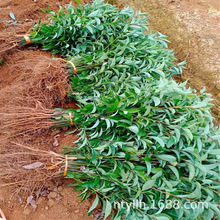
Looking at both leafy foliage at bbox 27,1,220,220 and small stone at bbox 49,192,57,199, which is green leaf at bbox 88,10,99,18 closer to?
leafy foliage at bbox 27,1,220,220

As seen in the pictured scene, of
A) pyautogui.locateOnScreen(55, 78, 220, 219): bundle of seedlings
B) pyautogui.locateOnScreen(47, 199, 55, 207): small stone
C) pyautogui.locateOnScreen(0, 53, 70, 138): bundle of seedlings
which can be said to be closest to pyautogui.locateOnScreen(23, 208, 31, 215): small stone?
pyautogui.locateOnScreen(47, 199, 55, 207): small stone

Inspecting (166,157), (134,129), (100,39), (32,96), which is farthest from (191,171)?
(100,39)

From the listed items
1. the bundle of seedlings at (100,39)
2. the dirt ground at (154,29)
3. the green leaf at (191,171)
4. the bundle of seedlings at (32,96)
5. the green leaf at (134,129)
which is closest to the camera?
the green leaf at (191,171)

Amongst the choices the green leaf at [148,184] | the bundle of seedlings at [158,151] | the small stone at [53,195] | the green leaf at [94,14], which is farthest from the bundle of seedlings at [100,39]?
the small stone at [53,195]

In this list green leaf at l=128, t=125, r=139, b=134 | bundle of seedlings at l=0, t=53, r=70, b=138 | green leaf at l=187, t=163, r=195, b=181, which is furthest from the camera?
bundle of seedlings at l=0, t=53, r=70, b=138

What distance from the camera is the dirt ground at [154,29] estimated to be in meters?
1.81

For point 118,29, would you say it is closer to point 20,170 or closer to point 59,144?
point 59,144

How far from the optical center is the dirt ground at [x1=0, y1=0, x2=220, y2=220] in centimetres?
181

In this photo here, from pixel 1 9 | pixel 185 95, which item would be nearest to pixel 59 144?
pixel 185 95

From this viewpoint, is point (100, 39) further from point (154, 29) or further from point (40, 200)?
point (40, 200)

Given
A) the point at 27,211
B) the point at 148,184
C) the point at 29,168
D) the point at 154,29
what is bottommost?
the point at 27,211

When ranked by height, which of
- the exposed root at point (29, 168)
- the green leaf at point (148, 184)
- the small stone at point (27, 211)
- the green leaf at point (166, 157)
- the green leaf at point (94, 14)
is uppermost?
the green leaf at point (94, 14)

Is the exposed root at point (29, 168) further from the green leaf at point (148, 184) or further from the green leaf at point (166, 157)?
the green leaf at point (166, 157)

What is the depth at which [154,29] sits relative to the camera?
3.52 m
